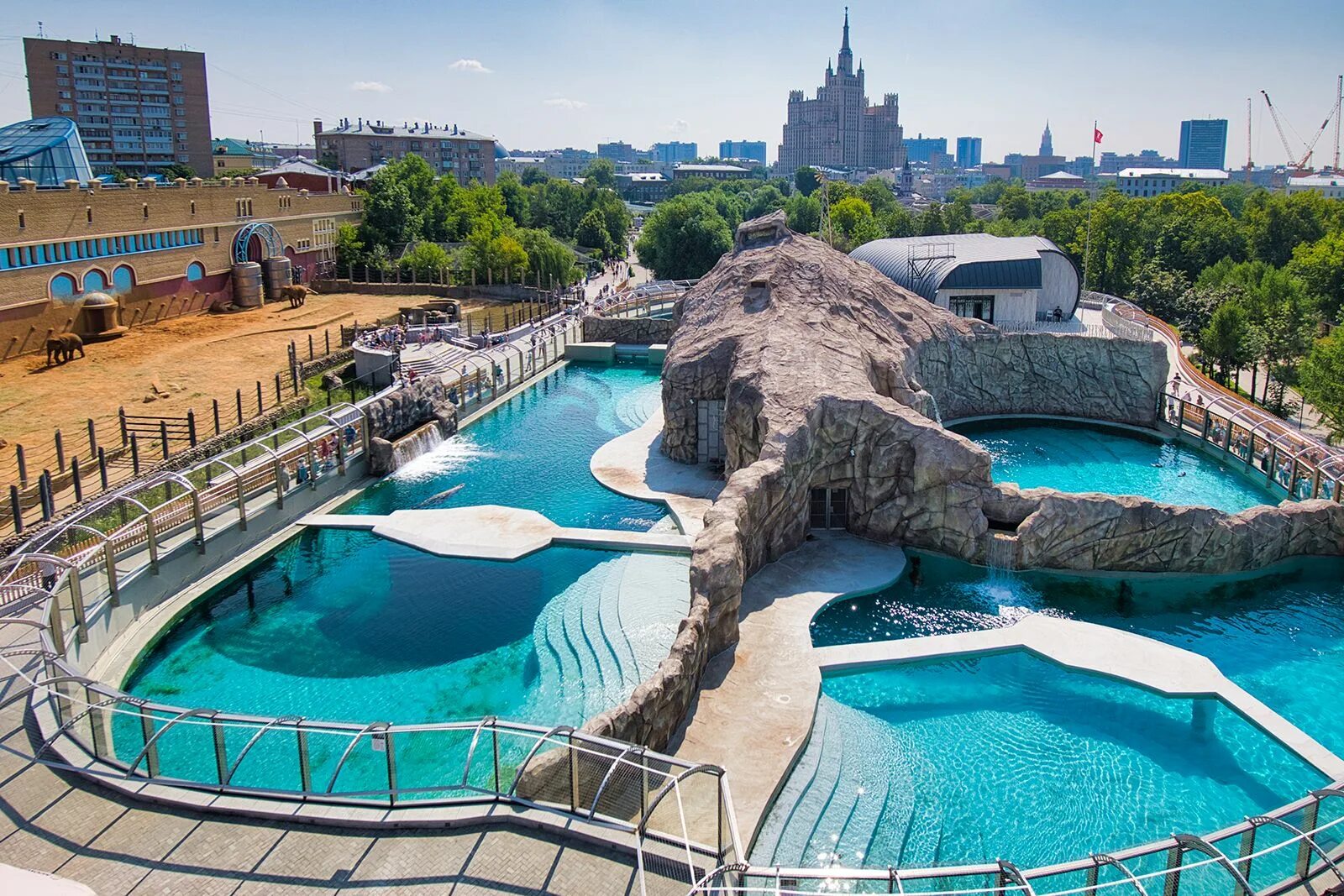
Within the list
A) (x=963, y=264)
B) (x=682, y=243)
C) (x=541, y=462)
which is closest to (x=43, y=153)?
(x=541, y=462)

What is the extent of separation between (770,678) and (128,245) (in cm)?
4939

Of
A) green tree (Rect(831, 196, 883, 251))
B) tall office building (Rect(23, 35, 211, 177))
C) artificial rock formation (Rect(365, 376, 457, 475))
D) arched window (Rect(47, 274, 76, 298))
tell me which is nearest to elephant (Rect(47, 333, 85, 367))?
arched window (Rect(47, 274, 76, 298))

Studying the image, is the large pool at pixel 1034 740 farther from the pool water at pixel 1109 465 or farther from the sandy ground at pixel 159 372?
the sandy ground at pixel 159 372

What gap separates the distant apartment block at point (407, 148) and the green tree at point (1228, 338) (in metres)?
122

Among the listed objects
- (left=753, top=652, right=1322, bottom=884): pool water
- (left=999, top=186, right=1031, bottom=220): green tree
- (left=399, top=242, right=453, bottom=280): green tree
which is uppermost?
(left=999, top=186, right=1031, bottom=220): green tree

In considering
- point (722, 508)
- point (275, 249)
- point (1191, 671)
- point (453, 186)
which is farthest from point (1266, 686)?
point (453, 186)

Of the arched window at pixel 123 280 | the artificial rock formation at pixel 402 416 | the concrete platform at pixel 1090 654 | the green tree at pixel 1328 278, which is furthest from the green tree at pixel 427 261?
the concrete platform at pixel 1090 654

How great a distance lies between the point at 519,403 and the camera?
47.2 m

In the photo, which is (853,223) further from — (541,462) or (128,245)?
(541,462)

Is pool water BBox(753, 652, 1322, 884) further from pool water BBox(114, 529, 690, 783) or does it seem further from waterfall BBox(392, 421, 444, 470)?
waterfall BBox(392, 421, 444, 470)

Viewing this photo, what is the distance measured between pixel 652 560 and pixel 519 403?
21.7 m

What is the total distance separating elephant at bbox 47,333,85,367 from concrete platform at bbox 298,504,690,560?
Answer: 963 inches

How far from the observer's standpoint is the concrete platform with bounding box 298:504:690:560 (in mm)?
27969

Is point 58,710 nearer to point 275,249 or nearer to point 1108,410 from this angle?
point 1108,410
